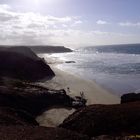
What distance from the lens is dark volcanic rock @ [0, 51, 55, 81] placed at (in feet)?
170

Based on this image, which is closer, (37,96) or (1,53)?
(37,96)

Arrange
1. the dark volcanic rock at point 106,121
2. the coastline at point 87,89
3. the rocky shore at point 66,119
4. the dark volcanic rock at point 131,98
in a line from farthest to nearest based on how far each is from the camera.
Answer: the coastline at point 87,89 < the dark volcanic rock at point 131,98 < the dark volcanic rock at point 106,121 < the rocky shore at point 66,119

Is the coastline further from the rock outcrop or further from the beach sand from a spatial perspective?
the rock outcrop

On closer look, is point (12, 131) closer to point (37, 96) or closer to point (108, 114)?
point (108, 114)

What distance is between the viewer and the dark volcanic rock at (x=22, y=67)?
51.7 meters

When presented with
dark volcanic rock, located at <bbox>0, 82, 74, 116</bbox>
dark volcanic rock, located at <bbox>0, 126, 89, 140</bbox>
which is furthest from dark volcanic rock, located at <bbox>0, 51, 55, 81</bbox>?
dark volcanic rock, located at <bbox>0, 126, 89, 140</bbox>

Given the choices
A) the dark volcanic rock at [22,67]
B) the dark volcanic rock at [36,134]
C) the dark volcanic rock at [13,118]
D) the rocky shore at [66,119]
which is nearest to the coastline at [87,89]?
the dark volcanic rock at [22,67]

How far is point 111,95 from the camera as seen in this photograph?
39.7 meters

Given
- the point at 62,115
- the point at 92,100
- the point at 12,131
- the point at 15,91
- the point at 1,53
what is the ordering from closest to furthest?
the point at 12,131
the point at 62,115
the point at 15,91
the point at 92,100
the point at 1,53

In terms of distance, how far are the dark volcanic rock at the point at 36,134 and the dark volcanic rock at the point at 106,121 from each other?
7.05 ft

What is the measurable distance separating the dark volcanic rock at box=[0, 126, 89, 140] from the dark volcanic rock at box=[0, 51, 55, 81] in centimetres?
3140

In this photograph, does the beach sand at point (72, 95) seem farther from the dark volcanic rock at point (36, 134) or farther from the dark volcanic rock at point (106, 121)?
the dark volcanic rock at point (36, 134)

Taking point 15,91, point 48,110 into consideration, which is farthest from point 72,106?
point 15,91

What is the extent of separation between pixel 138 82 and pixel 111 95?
12.5m
